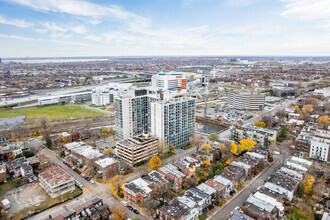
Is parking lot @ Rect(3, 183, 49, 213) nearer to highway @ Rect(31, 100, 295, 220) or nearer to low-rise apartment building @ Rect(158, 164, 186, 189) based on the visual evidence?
highway @ Rect(31, 100, 295, 220)

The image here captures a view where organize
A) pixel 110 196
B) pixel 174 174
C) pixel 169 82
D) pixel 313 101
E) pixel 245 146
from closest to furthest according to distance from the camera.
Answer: pixel 110 196, pixel 174 174, pixel 245 146, pixel 313 101, pixel 169 82

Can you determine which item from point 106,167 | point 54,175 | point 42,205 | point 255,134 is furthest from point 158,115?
point 42,205

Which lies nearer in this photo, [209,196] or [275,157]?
[209,196]

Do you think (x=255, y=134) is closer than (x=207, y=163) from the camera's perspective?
No

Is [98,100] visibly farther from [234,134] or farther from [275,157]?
[275,157]

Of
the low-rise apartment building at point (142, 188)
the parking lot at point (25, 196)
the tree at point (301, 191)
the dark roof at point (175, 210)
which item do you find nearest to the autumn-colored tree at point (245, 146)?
the tree at point (301, 191)

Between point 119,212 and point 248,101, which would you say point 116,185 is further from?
point 248,101

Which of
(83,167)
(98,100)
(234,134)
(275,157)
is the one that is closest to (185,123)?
(234,134)
